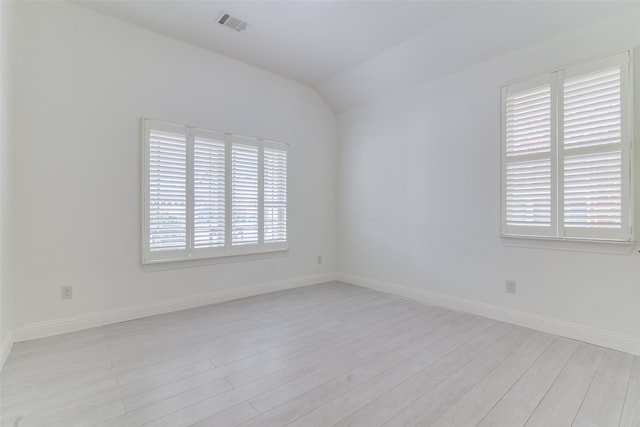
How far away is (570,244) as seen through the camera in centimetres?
264

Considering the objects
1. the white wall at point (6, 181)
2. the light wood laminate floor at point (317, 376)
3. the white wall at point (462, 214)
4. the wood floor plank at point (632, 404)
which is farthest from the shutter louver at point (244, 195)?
the wood floor plank at point (632, 404)

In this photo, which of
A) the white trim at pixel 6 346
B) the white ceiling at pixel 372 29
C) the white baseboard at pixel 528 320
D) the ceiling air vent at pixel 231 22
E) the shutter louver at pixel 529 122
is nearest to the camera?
the white trim at pixel 6 346

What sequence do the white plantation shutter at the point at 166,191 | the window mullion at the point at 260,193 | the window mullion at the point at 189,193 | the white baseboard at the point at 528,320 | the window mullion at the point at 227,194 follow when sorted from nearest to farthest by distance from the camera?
the white baseboard at the point at 528,320 < the white plantation shutter at the point at 166,191 < the window mullion at the point at 189,193 < the window mullion at the point at 227,194 < the window mullion at the point at 260,193

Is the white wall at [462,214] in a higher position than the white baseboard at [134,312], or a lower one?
higher

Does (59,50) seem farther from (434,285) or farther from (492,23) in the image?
(434,285)

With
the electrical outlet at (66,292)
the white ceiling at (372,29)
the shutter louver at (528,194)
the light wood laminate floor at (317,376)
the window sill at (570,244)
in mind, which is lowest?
the light wood laminate floor at (317,376)

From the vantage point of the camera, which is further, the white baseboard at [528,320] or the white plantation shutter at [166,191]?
the white plantation shutter at [166,191]

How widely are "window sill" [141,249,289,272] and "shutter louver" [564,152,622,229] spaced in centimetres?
326

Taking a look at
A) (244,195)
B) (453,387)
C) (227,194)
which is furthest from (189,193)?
(453,387)

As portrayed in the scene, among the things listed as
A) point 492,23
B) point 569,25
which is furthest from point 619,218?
point 492,23

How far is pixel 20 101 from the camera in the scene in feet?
8.30

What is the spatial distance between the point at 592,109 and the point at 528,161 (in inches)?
23.6

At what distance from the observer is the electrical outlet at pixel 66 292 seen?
2.71m

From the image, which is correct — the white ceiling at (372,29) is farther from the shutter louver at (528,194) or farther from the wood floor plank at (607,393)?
the wood floor plank at (607,393)
